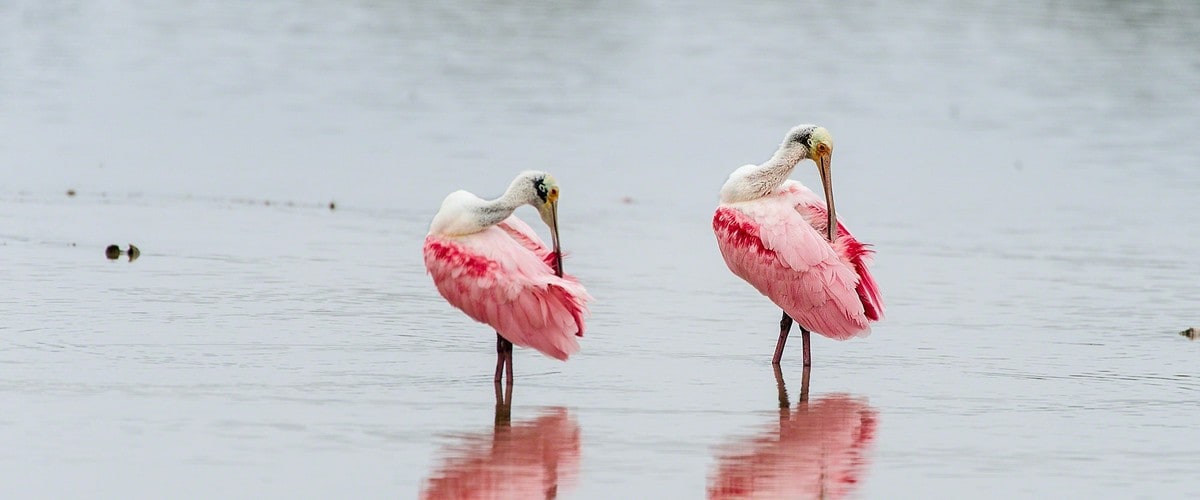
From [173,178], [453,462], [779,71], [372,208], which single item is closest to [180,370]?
[453,462]

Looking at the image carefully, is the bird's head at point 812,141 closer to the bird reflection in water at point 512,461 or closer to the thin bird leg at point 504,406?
the thin bird leg at point 504,406

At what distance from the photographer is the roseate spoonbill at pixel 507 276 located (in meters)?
9.48

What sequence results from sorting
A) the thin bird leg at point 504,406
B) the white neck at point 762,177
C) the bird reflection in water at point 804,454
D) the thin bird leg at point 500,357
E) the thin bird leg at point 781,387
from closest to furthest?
the bird reflection in water at point 804,454 < the thin bird leg at point 504,406 < the thin bird leg at point 781,387 < the thin bird leg at point 500,357 < the white neck at point 762,177

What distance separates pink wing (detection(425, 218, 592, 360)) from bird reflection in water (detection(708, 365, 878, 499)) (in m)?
1.08

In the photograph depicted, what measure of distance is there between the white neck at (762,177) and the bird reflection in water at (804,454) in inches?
55.4

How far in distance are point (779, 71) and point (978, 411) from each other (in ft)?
64.0

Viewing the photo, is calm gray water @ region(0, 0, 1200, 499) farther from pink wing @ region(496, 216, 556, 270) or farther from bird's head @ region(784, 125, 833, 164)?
bird's head @ region(784, 125, 833, 164)

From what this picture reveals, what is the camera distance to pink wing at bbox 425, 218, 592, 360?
31.1 ft

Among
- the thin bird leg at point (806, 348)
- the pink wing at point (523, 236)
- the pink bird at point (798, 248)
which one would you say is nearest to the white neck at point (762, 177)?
the pink bird at point (798, 248)

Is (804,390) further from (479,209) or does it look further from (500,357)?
(479,209)

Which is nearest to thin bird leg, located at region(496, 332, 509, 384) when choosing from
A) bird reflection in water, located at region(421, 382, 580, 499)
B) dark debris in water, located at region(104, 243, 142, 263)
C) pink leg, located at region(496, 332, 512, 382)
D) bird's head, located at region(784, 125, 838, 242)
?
pink leg, located at region(496, 332, 512, 382)

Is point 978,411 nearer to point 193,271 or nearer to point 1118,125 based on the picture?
point 193,271

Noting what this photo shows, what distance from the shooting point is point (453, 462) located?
816cm

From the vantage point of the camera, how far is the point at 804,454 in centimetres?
859
